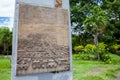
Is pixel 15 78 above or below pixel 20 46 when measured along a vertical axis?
below

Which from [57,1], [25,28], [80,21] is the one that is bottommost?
[25,28]

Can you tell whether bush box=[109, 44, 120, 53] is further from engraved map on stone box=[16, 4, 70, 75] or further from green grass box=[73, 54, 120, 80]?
engraved map on stone box=[16, 4, 70, 75]

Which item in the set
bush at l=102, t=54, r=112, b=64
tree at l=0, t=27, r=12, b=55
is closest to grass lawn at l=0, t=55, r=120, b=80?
bush at l=102, t=54, r=112, b=64

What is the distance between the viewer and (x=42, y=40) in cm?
464

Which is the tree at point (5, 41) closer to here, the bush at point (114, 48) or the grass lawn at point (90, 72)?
the bush at point (114, 48)

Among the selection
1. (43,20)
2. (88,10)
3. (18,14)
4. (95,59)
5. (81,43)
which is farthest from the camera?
(81,43)

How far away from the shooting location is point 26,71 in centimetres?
443

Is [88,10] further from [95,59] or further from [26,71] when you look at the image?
[26,71]

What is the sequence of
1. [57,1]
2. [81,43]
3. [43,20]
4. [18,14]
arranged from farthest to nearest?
[81,43] → [57,1] → [43,20] → [18,14]

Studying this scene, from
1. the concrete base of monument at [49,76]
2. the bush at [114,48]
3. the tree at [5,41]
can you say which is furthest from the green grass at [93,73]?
the tree at [5,41]

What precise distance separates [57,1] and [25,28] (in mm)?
1019

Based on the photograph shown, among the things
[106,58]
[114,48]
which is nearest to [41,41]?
[106,58]

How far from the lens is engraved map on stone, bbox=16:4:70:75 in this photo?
4.38 metres

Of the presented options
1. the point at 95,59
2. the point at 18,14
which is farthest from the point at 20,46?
the point at 95,59
